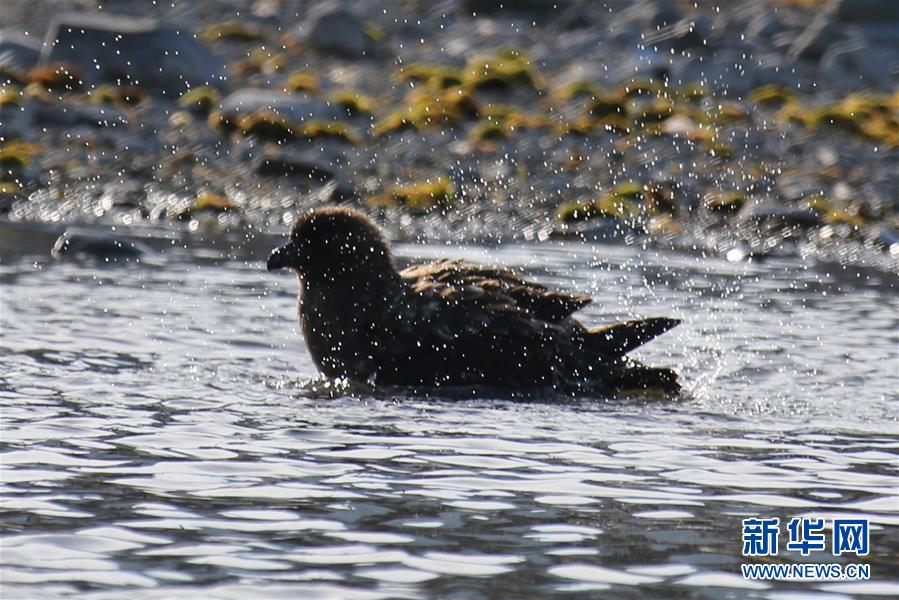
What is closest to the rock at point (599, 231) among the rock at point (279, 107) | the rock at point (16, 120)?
the rock at point (279, 107)

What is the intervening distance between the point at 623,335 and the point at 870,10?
18.5 m

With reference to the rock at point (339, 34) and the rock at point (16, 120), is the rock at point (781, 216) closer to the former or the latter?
the rock at point (16, 120)

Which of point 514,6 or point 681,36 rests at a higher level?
point 514,6

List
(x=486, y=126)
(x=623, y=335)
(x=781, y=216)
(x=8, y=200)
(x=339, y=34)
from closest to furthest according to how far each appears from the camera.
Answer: (x=623, y=335) < (x=781, y=216) < (x=8, y=200) < (x=486, y=126) < (x=339, y=34)

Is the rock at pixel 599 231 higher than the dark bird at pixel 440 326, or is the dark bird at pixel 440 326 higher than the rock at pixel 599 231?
the rock at pixel 599 231

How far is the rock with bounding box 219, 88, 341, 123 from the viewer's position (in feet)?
72.9

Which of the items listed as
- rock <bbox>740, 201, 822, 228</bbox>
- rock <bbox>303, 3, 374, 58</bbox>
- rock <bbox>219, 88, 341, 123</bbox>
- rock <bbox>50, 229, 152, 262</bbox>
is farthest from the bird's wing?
rock <bbox>303, 3, 374, 58</bbox>

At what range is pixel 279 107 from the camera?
22297mm

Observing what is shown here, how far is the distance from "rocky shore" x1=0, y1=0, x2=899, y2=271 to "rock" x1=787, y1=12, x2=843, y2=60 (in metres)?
0.04

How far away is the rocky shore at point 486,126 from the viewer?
62.7 feet

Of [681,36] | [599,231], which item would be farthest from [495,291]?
[681,36]

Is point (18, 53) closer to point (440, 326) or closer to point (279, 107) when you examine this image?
point (279, 107)

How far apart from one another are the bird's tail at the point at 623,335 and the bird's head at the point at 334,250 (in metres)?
1.31

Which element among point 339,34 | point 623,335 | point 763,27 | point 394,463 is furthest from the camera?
point 763,27
